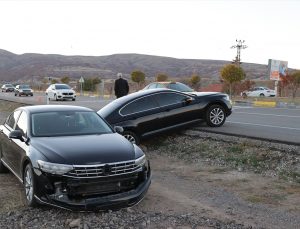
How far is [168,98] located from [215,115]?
1.85m

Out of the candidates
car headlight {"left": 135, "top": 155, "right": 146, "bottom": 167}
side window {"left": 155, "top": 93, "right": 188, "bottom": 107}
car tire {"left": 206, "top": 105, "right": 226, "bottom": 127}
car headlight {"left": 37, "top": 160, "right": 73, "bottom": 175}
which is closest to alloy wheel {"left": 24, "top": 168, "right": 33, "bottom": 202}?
car headlight {"left": 37, "top": 160, "right": 73, "bottom": 175}

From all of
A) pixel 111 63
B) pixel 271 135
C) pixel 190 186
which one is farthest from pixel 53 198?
pixel 111 63

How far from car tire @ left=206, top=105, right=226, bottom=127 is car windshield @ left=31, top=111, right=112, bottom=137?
593 cm

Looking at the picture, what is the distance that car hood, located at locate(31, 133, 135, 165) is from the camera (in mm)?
6203

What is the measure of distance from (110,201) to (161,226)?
0.79 metres

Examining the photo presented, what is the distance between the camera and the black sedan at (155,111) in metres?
11.8

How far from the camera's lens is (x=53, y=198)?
6.09m

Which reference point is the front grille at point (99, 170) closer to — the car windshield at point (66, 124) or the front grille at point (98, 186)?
the front grille at point (98, 186)

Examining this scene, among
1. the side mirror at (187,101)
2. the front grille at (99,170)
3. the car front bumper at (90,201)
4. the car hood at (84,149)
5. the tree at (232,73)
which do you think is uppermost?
the tree at (232,73)

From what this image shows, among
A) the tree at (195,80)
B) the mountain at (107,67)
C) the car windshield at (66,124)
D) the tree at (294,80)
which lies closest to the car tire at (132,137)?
the car windshield at (66,124)

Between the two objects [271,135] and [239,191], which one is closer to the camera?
[239,191]

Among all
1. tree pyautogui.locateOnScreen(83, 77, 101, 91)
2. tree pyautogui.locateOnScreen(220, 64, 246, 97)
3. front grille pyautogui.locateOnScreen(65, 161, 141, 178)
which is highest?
tree pyautogui.locateOnScreen(220, 64, 246, 97)

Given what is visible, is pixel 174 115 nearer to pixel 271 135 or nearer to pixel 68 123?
pixel 271 135

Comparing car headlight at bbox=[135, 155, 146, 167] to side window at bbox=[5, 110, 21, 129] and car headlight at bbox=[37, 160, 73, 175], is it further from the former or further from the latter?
side window at bbox=[5, 110, 21, 129]
